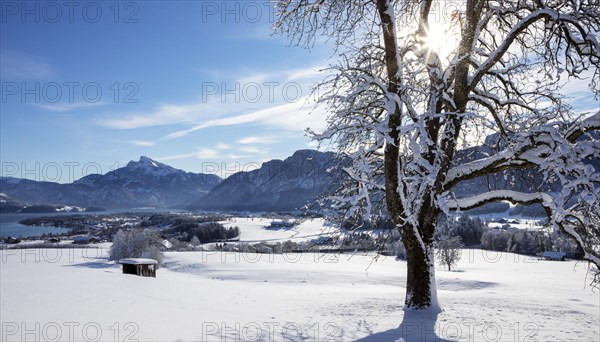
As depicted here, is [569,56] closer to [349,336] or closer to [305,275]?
[349,336]

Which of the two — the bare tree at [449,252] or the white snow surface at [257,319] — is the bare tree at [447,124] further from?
the bare tree at [449,252]

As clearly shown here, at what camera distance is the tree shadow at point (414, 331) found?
750 cm

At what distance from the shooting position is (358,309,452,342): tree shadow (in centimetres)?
750

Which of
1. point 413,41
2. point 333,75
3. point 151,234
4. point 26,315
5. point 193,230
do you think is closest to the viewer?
point 26,315

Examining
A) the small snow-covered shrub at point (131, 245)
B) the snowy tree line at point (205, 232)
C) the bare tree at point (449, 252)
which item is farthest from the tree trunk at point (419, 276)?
the snowy tree line at point (205, 232)

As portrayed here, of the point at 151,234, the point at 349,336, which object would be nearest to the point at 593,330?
the point at 349,336

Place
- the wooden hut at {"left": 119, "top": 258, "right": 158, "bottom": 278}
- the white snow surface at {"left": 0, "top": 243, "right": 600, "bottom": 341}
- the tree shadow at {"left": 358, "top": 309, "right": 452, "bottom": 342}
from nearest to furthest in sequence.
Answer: the white snow surface at {"left": 0, "top": 243, "right": 600, "bottom": 341} < the tree shadow at {"left": 358, "top": 309, "right": 452, "bottom": 342} < the wooden hut at {"left": 119, "top": 258, "right": 158, "bottom": 278}

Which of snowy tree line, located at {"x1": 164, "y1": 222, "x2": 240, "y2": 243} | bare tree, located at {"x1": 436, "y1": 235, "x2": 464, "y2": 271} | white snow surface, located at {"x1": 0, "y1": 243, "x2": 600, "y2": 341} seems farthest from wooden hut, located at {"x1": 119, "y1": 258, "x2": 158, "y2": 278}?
snowy tree line, located at {"x1": 164, "y1": 222, "x2": 240, "y2": 243}

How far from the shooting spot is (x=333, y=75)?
9.66 metres

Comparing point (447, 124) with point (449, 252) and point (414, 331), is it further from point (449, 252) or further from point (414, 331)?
point (449, 252)

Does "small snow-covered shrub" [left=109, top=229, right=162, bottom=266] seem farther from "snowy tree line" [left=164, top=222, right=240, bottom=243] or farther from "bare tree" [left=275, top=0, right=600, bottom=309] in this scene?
"snowy tree line" [left=164, top=222, right=240, bottom=243]

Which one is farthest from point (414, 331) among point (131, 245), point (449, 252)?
point (131, 245)

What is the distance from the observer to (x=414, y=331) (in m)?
7.99

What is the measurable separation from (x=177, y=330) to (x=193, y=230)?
433ft
